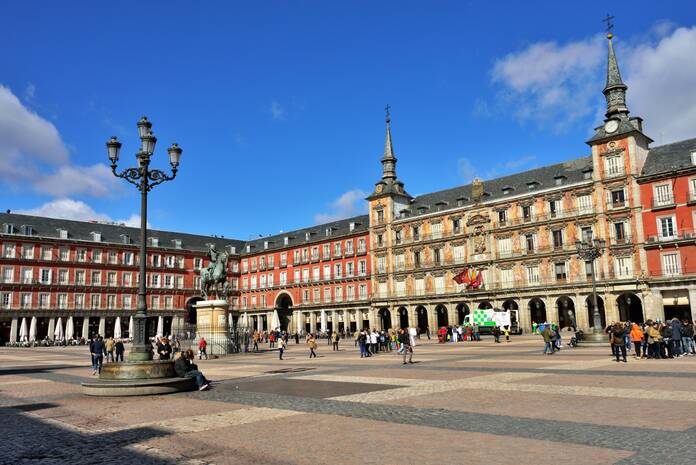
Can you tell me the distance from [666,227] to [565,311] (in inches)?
524

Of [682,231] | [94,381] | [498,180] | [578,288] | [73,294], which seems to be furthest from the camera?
[73,294]

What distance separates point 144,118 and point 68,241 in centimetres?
6397

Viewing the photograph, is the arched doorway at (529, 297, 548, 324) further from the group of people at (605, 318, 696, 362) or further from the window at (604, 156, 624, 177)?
the group of people at (605, 318, 696, 362)

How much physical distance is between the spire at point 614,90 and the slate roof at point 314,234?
31297mm

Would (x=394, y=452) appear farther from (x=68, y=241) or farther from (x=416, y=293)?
(x=68, y=241)

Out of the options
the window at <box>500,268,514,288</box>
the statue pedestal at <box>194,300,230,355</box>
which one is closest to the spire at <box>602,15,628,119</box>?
the window at <box>500,268,514,288</box>

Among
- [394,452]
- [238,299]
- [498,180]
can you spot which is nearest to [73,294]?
[238,299]

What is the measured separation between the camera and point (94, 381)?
14.9 meters

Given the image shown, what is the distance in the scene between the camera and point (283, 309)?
271ft

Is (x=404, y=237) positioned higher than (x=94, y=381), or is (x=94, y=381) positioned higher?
(x=404, y=237)

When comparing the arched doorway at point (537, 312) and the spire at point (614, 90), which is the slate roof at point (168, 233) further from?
the spire at point (614, 90)

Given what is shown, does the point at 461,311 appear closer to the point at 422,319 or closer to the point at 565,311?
the point at 422,319

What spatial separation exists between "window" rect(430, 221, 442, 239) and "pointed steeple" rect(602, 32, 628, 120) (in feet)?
67.7

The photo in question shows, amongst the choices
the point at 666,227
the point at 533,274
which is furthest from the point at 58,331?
the point at 666,227
